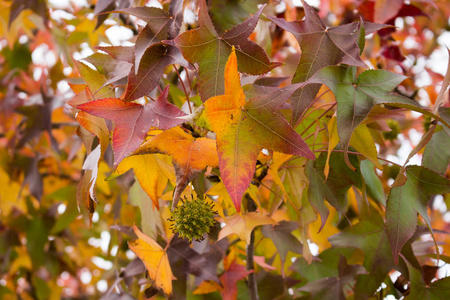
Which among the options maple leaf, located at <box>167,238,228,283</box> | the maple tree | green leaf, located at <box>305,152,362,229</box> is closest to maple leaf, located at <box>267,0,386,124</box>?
the maple tree

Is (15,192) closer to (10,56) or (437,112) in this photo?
(10,56)

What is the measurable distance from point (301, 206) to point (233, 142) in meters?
0.30

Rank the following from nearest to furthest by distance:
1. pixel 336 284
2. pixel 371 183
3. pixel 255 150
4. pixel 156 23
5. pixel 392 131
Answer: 1. pixel 255 150
2. pixel 156 23
3. pixel 371 183
4. pixel 336 284
5. pixel 392 131

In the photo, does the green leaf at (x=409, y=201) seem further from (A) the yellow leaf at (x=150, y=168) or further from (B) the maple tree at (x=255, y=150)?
(A) the yellow leaf at (x=150, y=168)

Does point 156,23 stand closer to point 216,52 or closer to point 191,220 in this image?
point 216,52

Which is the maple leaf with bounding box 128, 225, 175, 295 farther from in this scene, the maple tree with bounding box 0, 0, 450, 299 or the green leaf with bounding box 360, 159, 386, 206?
Answer: the green leaf with bounding box 360, 159, 386, 206

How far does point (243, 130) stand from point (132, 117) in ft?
0.62

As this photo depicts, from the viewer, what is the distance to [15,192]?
192 centimetres

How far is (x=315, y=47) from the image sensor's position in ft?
2.35

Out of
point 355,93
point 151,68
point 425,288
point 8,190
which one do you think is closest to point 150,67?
point 151,68

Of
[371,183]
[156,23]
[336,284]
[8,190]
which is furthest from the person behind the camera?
[8,190]

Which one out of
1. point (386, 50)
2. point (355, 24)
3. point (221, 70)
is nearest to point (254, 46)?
point (221, 70)

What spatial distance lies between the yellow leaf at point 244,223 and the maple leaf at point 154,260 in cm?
15

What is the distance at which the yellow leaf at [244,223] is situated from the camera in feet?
2.79
